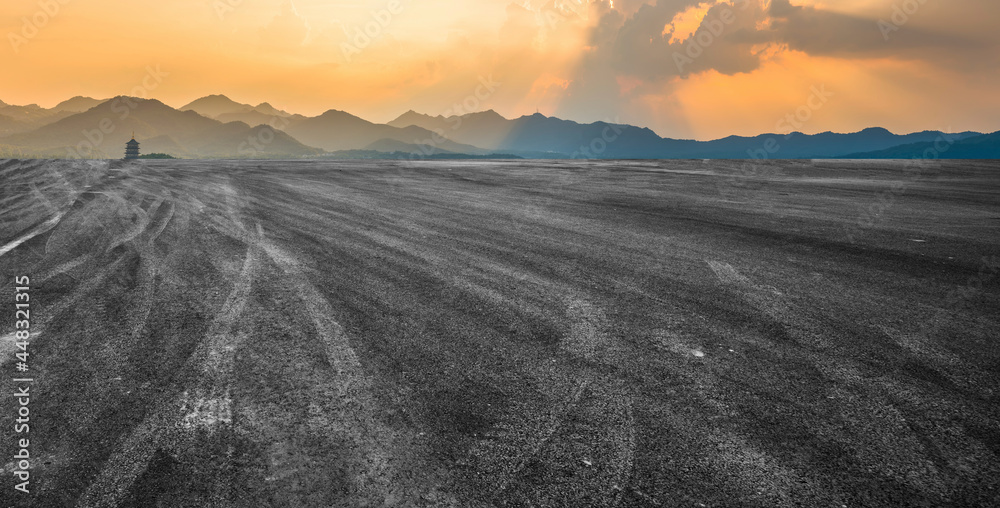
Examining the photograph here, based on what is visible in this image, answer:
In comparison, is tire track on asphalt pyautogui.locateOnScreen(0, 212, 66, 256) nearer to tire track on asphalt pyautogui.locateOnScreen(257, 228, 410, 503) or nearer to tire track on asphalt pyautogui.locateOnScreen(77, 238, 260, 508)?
tire track on asphalt pyautogui.locateOnScreen(77, 238, 260, 508)

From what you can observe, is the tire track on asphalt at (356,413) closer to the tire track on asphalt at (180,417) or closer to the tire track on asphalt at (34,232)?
→ the tire track on asphalt at (180,417)

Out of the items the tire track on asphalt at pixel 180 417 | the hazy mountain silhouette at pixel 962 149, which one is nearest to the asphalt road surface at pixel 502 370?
the tire track on asphalt at pixel 180 417

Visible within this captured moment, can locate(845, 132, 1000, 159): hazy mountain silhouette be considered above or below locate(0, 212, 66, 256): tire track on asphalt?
above

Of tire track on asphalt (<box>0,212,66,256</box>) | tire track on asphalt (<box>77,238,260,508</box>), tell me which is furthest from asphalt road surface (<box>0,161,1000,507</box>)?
tire track on asphalt (<box>0,212,66,256</box>)

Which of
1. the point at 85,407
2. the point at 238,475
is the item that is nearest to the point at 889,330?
the point at 238,475

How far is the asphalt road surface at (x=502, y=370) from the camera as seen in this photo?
2.55 m

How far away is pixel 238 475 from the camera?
2.56 m

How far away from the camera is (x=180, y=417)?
3061 mm

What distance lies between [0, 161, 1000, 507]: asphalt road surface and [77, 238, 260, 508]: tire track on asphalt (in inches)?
0.7

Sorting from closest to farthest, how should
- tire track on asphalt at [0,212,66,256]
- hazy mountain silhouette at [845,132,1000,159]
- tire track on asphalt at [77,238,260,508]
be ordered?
tire track on asphalt at [77,238,260,508]
tire track on asphalt at [0,212,66,256]
hazy mountain silhouette at [845,132,1000,159]

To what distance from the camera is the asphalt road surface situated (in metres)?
2.55

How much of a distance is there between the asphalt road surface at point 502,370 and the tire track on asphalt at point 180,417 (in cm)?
2

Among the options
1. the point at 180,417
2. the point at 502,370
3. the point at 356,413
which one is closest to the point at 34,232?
the point at 180,417

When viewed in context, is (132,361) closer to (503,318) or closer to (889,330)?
(503,318)
